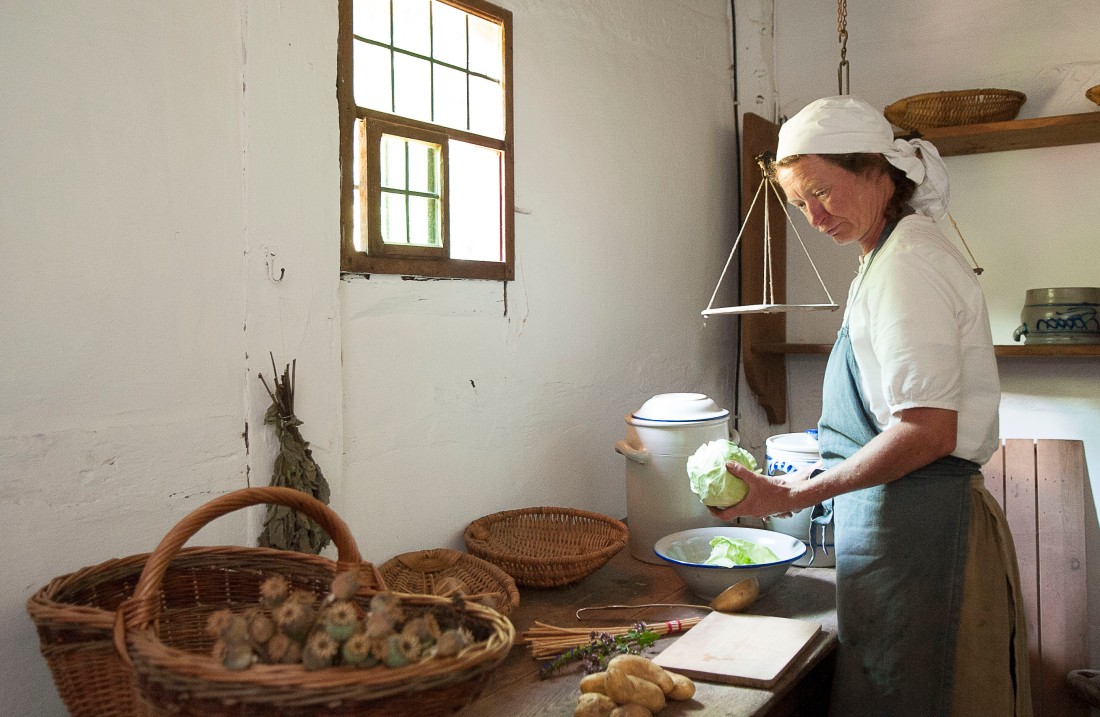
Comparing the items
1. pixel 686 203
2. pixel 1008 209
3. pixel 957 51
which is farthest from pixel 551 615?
pixel 957 51

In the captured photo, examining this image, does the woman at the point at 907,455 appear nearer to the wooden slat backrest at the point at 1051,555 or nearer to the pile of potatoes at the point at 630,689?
the pile of potatoes at the point at 630,689

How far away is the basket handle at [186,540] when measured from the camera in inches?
49.6

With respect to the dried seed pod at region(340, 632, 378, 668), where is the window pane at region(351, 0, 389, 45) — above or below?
above

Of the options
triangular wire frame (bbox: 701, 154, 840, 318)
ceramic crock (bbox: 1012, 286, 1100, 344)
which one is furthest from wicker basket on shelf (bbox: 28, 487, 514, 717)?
ceramic crock (bbox: 1012, 286, 1100, 344)

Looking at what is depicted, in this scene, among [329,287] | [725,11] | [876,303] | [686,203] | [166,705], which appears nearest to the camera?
[166,705]

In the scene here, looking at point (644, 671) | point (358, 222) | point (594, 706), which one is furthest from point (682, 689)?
point (358, 222)

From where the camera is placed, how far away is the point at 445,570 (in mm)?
2232

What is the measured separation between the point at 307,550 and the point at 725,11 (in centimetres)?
287

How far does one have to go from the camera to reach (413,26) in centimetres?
239

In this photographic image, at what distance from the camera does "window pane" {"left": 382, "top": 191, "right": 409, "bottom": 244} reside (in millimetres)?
2283

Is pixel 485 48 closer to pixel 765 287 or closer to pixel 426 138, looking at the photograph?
pixel 426 138

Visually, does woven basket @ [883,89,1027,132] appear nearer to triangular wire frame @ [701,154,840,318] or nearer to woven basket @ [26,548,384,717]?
triangular wire frame @ [701,154,840,318]

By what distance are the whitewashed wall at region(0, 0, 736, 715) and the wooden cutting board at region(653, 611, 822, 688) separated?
0.80m

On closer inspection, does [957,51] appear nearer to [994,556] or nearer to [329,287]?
[994,556]
